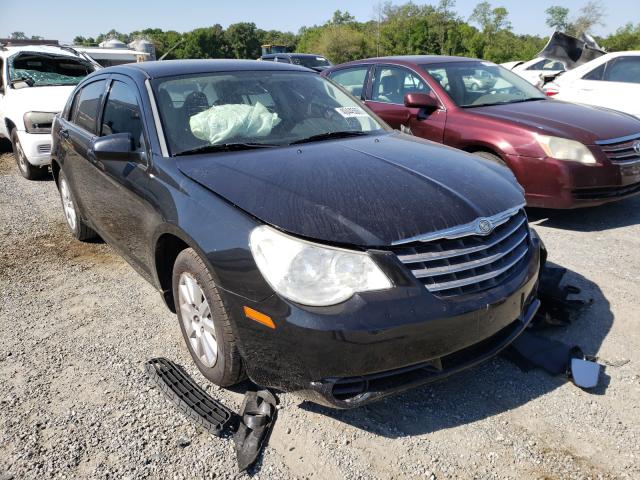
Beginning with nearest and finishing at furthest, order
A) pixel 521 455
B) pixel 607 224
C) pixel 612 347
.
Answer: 1. pixel 521 455
2. pixel 612 347
3. pixel 607 224

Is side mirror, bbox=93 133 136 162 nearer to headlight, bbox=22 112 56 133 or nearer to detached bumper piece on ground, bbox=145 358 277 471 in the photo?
detached bumper piece on ground, bbox=145 358 277 471

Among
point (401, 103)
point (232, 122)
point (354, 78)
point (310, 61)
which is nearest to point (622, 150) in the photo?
point (401, 103)

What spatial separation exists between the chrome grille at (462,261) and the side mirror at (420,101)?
10.8ft

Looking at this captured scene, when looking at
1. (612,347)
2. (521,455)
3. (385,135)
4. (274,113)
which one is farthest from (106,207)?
(612,347)

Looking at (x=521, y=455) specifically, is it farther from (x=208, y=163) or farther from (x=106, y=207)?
(x=106, y=207)

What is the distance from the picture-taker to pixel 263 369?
224 centimetres

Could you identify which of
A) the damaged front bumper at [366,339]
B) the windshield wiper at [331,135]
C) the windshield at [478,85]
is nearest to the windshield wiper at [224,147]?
the windshield wiper at [331,135]

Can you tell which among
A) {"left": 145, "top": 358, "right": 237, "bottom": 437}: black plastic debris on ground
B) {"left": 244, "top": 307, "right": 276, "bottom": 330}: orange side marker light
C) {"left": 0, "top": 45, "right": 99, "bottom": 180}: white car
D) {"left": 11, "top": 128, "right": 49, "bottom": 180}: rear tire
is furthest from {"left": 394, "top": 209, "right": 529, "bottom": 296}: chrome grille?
{"left": 11, "top": 128, "right": 49, "bottom": 180}: rear tire

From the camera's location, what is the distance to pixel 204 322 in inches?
101

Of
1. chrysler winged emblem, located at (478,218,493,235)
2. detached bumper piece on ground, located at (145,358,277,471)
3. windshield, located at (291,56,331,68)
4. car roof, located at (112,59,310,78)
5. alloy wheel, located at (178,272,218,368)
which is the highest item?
car roof, located at (112,59,310,78)

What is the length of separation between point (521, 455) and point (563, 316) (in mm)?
1184

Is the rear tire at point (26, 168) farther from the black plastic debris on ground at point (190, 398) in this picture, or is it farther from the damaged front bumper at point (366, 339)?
the damaged front bumper at point (366, 339)

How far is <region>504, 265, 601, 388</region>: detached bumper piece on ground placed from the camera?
2654mm

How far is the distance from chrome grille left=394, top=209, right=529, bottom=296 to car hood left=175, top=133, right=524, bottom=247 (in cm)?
8
